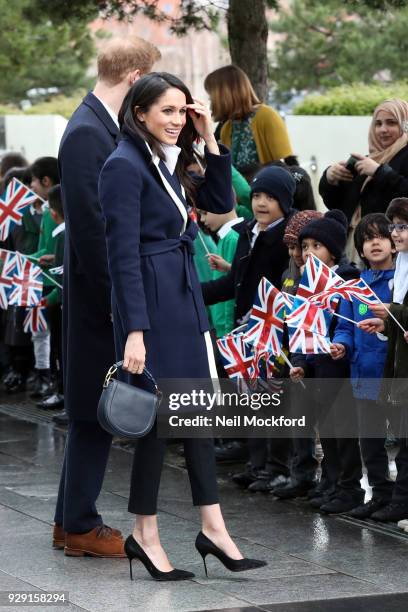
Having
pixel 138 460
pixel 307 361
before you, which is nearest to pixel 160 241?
pixel 138 460

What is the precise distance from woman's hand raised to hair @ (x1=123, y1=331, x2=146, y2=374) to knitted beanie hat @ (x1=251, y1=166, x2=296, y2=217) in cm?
231

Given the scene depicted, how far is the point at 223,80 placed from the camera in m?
9.02

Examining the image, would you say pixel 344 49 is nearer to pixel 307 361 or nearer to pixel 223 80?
pixel 223 80

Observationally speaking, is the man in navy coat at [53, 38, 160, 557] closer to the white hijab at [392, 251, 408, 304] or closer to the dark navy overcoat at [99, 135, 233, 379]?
the dark navy overcoat at [99, 135, 233, 379]

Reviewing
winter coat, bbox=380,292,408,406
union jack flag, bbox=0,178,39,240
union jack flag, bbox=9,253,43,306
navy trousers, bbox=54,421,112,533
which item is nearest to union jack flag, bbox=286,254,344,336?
winter coat, bbox=380,292,408,406

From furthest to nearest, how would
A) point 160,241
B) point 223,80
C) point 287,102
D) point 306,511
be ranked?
point 287,102 → point 223,80 → point 306,511 → point 160,241

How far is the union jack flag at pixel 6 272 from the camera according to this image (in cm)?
1000

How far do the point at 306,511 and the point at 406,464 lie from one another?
65 centimetres

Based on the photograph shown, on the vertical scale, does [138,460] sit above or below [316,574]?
above

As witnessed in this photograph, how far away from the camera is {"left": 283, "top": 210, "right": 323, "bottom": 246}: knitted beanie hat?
6.93 metres

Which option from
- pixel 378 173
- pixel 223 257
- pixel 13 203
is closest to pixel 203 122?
pixel 378 173

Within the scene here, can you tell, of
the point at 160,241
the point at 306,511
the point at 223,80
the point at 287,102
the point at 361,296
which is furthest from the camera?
the point at 287,102

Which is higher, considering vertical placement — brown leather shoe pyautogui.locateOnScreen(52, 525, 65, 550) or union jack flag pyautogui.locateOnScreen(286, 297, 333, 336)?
union jack flag pyautogui.locateOnScreen(286, 297, 333, 336)

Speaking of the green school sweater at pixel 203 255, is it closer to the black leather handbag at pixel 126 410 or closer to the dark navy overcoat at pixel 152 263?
the dark navy overcoat at pixel 152 263
